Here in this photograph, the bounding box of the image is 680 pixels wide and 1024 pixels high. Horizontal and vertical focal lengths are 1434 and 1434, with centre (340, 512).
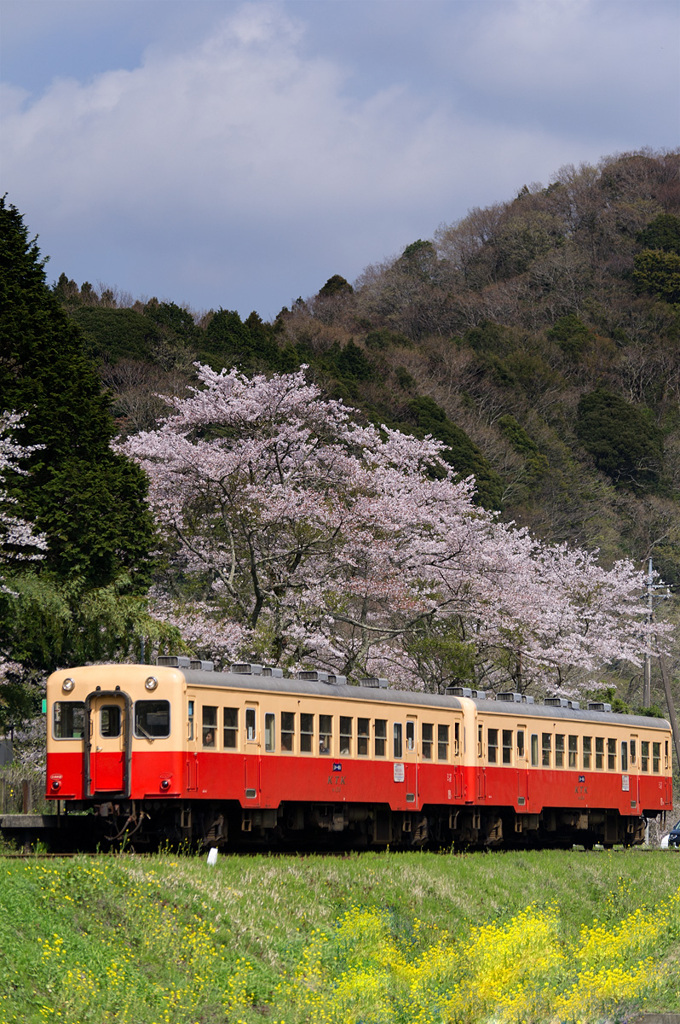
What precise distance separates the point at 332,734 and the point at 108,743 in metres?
3.75

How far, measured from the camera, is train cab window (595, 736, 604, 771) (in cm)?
2717

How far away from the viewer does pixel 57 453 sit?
28.2 meters

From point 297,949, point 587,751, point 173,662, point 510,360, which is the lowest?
point 297,949

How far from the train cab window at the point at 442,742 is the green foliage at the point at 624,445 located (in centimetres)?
4944

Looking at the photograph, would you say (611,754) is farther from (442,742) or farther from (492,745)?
(442,742)

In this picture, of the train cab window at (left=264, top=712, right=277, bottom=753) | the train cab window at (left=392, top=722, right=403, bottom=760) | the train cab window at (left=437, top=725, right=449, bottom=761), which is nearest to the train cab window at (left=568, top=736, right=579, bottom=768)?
the train cab window at (left=437, top=725, right=449, bottom=761)

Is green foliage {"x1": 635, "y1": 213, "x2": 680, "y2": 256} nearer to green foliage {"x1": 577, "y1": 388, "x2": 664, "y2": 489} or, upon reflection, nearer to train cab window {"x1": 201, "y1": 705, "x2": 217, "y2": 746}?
green foliage {"x1": 577, "y1": 388, "x2": 664, "y2": 489}

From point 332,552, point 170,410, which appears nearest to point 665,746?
point 332,552

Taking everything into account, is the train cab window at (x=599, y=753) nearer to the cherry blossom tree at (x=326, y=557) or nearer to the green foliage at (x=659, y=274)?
the cherry blossom tree at (x=326, y=557)

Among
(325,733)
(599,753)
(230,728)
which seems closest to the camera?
Result: (230,728)

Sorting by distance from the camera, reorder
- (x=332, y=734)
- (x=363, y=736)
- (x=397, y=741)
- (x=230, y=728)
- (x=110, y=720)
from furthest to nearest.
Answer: (x=397, y=741), (x=363, y=736), (x=332, y=734), (x=230, y=728), (x=110, y=720)

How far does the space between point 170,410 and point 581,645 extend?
15.9 meters

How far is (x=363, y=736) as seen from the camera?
21.2 meters

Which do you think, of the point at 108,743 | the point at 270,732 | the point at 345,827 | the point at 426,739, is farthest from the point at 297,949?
the point at 426,739
